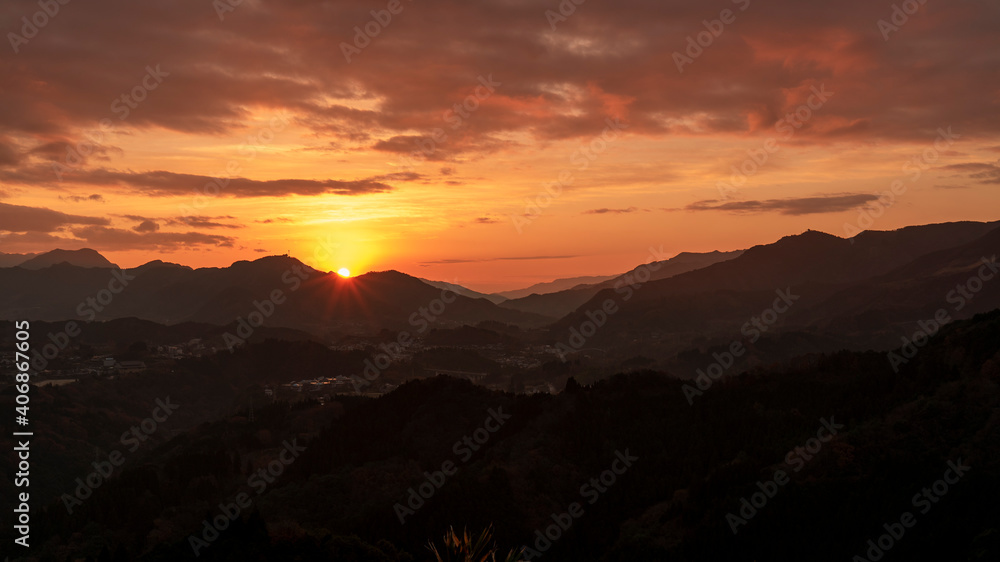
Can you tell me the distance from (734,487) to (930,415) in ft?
112

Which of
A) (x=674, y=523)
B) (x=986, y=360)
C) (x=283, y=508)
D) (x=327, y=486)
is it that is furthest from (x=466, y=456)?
(x=986, y=360)

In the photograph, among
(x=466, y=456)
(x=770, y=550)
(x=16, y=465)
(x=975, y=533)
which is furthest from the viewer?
(x=16, y=465)

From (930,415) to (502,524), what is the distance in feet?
223

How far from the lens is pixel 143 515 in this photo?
140 m

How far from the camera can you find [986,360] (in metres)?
116

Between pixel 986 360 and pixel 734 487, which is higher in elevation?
pixel 986 360

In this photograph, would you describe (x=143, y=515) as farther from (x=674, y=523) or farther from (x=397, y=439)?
(x=674, y=523)

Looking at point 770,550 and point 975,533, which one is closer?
point 975,533

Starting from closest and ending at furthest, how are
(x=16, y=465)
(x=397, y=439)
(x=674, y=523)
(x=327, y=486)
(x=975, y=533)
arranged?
(x=975, y=533)
(x=674, y=523)
(x=327, y=486)
(x=397, y=439)
(x=16, y=465)

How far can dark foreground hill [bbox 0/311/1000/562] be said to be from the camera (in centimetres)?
8806

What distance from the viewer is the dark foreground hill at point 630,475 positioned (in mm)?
88062

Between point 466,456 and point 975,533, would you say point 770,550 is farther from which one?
point 466,456

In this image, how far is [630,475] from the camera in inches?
4911

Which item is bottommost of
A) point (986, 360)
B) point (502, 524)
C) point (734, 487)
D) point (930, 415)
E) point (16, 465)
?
point (16, 465)
